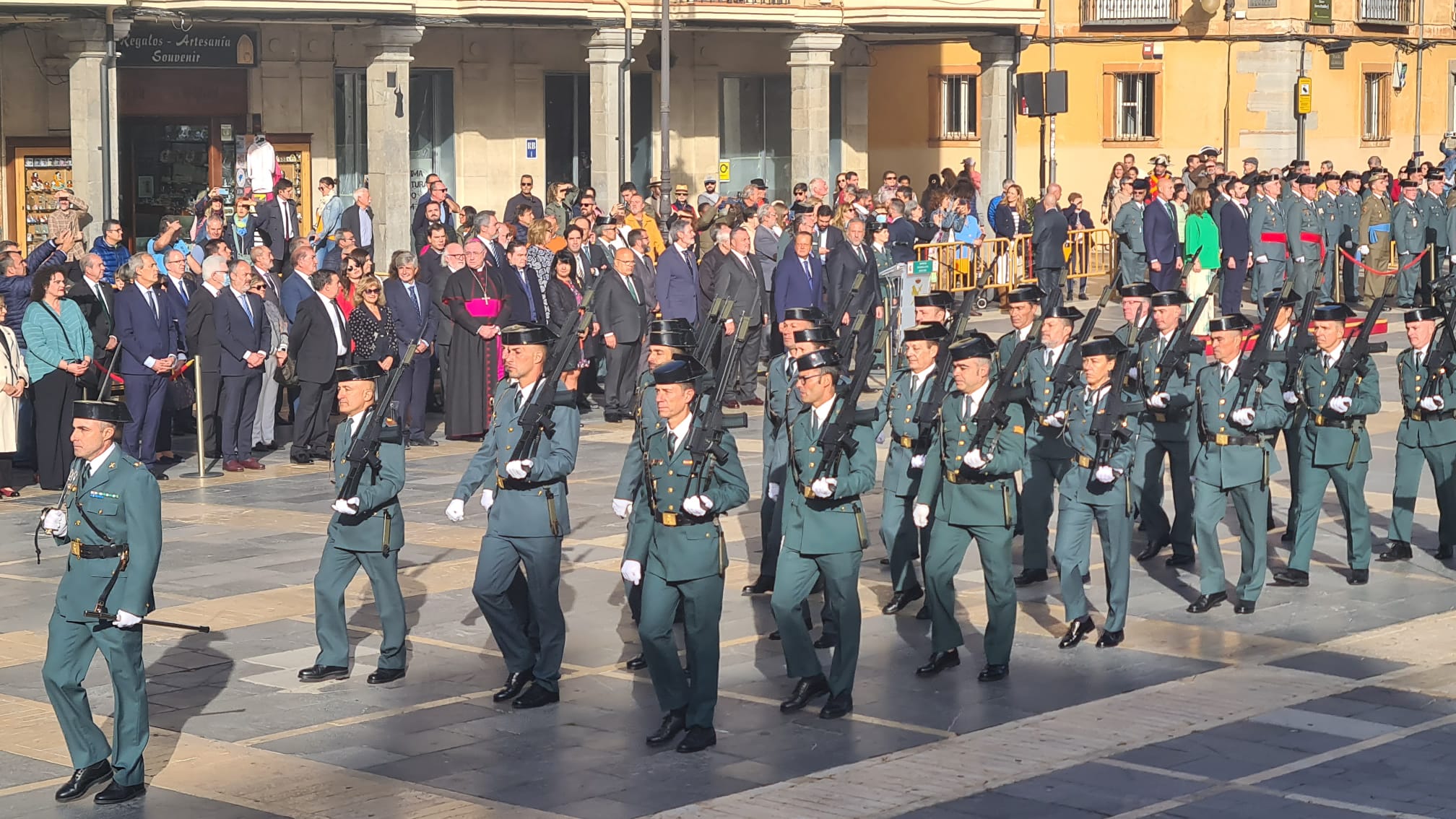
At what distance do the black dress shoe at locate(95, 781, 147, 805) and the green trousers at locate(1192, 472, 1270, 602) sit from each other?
659cm

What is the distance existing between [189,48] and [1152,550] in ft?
66.1

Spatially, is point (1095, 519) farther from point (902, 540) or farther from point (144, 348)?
point (144, 348)

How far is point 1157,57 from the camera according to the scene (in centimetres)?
4356

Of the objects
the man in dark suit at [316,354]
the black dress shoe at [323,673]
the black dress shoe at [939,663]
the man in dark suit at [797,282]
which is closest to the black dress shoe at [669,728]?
the black dress shoe at [939,663]

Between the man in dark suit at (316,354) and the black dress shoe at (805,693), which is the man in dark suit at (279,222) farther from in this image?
the black dress shoe at (805,693)

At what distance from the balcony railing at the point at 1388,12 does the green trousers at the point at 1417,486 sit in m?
31.5

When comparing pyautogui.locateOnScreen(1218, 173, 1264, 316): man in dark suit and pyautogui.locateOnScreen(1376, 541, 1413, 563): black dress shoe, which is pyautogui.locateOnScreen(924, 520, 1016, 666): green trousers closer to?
pyautogui.locateOnScreen(1376, 541, 1413, 563): black dress shoe

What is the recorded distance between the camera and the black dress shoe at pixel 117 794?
9.59 meters

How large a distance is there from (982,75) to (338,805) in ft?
94.5

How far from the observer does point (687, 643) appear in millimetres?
10539

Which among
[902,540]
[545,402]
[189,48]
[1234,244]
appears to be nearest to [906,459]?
[902,540]

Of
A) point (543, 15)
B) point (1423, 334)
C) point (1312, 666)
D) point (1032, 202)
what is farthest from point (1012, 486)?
point (1032, 202)

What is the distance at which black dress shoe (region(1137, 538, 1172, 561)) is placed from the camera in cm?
1492

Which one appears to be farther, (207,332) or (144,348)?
(207,332)
